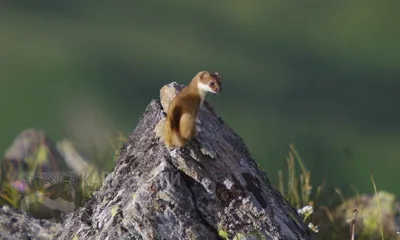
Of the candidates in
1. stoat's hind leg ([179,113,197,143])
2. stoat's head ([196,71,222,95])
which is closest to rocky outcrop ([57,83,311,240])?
stoat's hind leg ([179,113,197,143])

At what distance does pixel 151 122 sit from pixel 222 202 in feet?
1.26

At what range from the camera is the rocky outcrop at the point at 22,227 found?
2346mm

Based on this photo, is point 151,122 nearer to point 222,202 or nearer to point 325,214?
point 222,202

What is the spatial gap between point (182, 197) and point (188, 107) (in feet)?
0.77

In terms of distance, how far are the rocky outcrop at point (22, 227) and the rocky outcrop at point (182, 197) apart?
0.21 m

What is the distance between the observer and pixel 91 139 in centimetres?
387

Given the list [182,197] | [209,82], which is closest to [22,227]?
[182,197]

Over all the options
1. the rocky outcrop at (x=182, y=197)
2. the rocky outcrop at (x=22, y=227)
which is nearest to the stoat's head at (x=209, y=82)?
the rocky outcrop at (x=182, y=197)

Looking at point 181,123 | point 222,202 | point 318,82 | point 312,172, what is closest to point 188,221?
point 222,202

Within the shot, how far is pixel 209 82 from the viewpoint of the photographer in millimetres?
1820

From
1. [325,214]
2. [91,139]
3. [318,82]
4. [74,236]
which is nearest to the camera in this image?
[74,236]

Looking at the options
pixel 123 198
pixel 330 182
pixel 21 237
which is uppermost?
pixel 330 182

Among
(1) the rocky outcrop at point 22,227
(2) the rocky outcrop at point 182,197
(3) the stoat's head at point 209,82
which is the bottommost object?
(2) the rocky outcrop at point 182,197

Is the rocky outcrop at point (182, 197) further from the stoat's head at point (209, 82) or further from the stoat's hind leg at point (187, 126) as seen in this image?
the stoat's head at point (209, 82)
